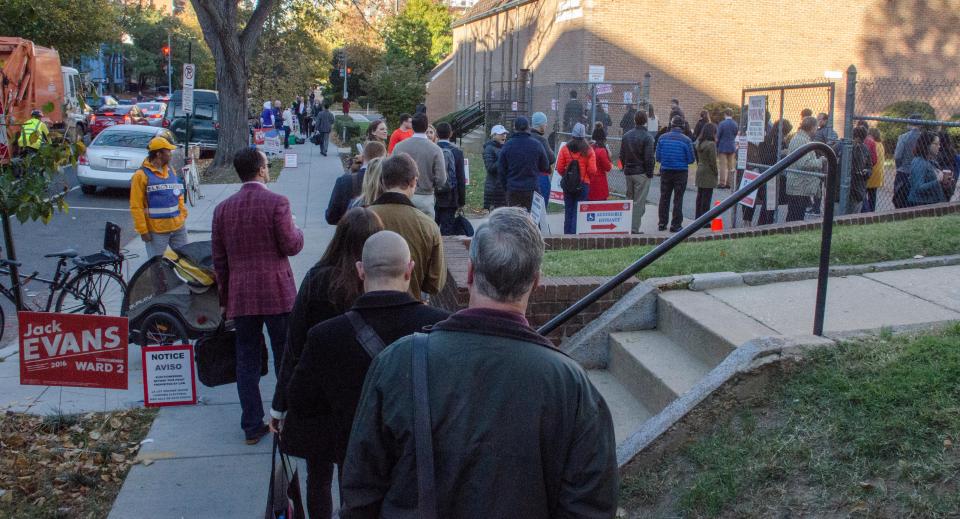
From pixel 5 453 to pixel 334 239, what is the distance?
3086mm

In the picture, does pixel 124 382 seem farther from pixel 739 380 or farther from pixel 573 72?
pixel 573 72

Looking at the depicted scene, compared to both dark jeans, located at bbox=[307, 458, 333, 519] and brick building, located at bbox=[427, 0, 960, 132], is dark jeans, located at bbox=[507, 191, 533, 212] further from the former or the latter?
brick building, located at bbox=[427, 0, 960, 132]

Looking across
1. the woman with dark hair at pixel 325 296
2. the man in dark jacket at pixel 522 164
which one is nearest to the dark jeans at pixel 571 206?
the man in dark jacket at pixel 522 164

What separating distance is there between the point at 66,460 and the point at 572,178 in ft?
Answer: 27.3

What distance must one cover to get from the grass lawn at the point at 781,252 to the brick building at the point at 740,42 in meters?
22.3

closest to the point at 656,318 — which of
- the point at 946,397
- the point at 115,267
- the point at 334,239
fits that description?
the point at 946,397

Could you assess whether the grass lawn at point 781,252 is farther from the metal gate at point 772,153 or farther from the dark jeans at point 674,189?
the dark jeans at point 674,189

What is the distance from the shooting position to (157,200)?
8.69 metres

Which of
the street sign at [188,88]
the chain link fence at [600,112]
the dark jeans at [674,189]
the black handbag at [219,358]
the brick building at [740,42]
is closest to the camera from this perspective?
the black handbag at [219,358]

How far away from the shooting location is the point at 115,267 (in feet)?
29.1

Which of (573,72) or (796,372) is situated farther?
(573,72)

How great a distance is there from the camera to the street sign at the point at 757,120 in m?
12.4

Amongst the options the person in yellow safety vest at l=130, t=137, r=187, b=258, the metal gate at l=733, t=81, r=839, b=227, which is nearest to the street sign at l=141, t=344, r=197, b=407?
the person in yellow safety vest at l=130, t=137, r=187, b=258

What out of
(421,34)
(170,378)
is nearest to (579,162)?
(170,378)
